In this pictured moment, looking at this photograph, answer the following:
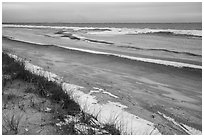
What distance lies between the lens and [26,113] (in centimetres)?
Result: 397

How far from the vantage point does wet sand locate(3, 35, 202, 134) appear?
4.80 m

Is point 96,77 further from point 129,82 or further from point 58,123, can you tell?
point 58,123

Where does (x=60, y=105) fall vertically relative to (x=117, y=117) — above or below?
above

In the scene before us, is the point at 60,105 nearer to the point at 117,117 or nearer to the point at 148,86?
the point at 117,117

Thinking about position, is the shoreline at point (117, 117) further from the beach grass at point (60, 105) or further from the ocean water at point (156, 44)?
the ocean water at point (156, 44)

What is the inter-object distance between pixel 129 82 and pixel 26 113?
3.73 meters

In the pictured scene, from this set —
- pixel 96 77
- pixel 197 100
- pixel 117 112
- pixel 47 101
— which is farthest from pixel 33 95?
pixel 197 100

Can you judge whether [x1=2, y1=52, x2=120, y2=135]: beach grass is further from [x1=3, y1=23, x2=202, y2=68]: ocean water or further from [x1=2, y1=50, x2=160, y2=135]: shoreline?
[x1=3, y1=23, x2=202, y2=68]: ocean water

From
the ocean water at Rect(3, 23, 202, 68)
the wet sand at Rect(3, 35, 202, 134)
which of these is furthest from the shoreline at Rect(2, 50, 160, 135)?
the ocean water at Rect(3, 23, 202, 68)

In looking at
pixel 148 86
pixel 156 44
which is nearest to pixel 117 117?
pixel 148 86

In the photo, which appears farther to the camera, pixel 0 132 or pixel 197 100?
pixel 197 100

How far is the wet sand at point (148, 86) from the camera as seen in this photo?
4799 millimetres

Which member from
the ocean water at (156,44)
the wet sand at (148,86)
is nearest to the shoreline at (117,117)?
the wet sand at (148,86)

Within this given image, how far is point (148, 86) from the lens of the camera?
6.64 meters
